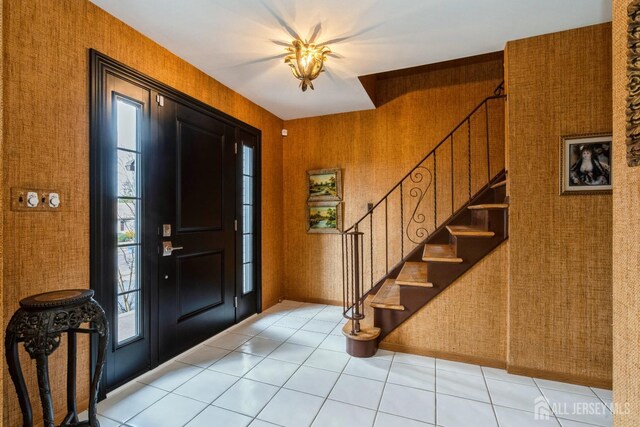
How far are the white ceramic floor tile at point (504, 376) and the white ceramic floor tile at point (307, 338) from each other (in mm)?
1507

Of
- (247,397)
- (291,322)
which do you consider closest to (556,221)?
(247,397)

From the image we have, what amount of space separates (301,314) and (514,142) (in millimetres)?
3015

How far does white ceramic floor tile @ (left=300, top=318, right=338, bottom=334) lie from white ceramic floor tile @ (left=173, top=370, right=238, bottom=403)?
113cm

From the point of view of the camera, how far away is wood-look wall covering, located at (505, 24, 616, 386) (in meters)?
2.14

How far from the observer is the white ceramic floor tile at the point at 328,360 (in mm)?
2453

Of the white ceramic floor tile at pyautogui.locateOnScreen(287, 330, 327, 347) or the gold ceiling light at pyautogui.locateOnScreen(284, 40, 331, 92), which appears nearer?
the gold ceiling light at pyautogui.locateOnScreen(284, 40, 331, 92)

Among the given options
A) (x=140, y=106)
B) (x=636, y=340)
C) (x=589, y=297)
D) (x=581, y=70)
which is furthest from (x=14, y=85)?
(x=589, y=297)

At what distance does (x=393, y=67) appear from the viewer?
111 inches

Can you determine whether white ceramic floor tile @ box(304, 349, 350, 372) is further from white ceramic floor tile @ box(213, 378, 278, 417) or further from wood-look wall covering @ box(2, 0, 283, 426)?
wood-look wall covering @ box(2, 0, 283, 426)

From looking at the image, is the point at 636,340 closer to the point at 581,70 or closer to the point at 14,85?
the point at 581,70

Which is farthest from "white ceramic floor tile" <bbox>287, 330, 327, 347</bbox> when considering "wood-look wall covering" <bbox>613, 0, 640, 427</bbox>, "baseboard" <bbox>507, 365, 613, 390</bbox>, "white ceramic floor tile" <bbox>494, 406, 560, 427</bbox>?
"wood-look wall covering" <bbox>613, 0, 640, 427</bbox>

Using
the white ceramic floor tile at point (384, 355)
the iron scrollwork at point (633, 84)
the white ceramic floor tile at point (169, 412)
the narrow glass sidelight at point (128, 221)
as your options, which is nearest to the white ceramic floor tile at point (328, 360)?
the white ceramic floor tile at point (384, 355)

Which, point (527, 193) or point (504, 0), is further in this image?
point (527, 193)

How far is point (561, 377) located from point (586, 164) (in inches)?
65.8
